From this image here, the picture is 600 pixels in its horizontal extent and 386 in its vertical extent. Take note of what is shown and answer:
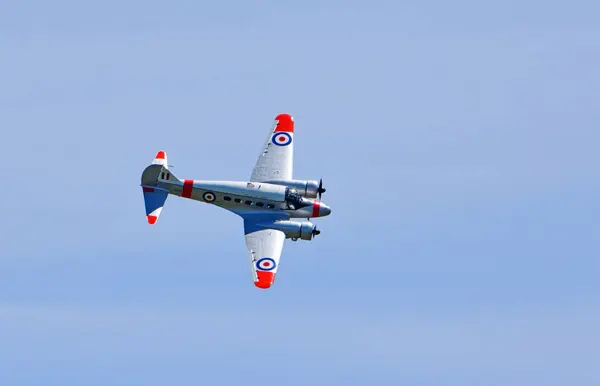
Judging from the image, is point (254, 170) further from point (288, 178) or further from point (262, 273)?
point (262, 273)

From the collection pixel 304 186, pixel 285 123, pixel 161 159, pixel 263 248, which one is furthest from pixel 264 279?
pixel 285 123

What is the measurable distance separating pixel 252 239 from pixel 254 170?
9.27 m

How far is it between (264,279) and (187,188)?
14.4 meters

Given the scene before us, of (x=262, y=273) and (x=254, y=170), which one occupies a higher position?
(x=254, y=170)

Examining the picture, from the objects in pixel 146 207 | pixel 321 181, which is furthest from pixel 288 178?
pixel 146 207

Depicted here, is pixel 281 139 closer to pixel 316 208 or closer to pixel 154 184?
pixel 316 208

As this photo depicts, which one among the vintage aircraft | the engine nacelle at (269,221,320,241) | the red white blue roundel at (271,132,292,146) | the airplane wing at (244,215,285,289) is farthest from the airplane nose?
the red white blue roundel at (271,132,292,146)

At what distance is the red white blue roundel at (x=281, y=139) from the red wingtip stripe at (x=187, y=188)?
916 centimetres

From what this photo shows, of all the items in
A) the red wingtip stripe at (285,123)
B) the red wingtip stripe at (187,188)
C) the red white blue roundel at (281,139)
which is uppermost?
the red wingtip stripe at (285,123)

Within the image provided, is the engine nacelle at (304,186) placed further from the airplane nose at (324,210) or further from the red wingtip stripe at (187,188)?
the red wingtip stripe at (187,188)

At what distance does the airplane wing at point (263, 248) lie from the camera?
145 metres

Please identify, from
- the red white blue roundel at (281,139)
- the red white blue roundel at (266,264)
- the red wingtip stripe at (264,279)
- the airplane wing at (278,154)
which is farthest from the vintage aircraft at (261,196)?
the red wingtip stripe at (264,279)

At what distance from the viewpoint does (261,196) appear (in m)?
153

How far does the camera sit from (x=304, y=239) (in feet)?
496
